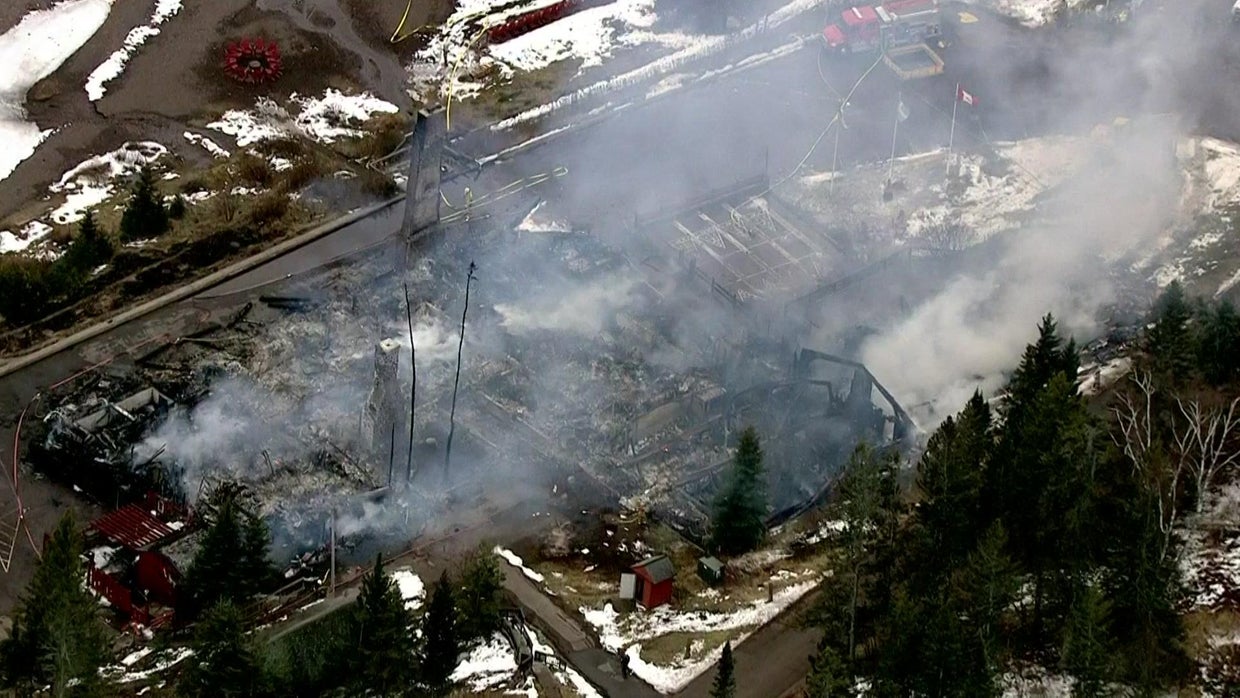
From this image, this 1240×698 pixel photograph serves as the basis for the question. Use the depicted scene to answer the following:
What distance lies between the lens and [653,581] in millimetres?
40469

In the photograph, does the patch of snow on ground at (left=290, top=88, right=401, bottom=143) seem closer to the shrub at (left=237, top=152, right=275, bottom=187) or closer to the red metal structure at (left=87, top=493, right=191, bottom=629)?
the shrub at (left=237, top=152, right=275, bottom=187)

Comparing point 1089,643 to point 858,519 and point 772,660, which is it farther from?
point 772,660

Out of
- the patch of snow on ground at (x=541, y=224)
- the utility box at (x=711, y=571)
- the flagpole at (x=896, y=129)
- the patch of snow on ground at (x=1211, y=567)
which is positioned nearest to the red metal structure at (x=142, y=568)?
the utility box at (x=711, y=571)

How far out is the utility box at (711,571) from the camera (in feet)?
136

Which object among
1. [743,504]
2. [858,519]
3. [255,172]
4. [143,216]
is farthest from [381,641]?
[255,172]

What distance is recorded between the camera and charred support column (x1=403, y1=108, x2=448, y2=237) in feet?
169

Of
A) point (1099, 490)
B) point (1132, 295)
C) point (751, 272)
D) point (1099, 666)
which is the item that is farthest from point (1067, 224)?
point (1099, 666)

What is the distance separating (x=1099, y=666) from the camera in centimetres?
3462

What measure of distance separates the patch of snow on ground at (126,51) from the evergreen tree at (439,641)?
101ft

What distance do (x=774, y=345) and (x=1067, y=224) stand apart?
503 inches

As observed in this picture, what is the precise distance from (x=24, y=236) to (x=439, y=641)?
78.3 ft

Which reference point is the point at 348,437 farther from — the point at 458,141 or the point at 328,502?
the point at 458,141

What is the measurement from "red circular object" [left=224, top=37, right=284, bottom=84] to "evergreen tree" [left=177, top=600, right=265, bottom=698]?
3004 centimetres

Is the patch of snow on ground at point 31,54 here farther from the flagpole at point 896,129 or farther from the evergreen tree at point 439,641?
the flagpole at point 896,129
